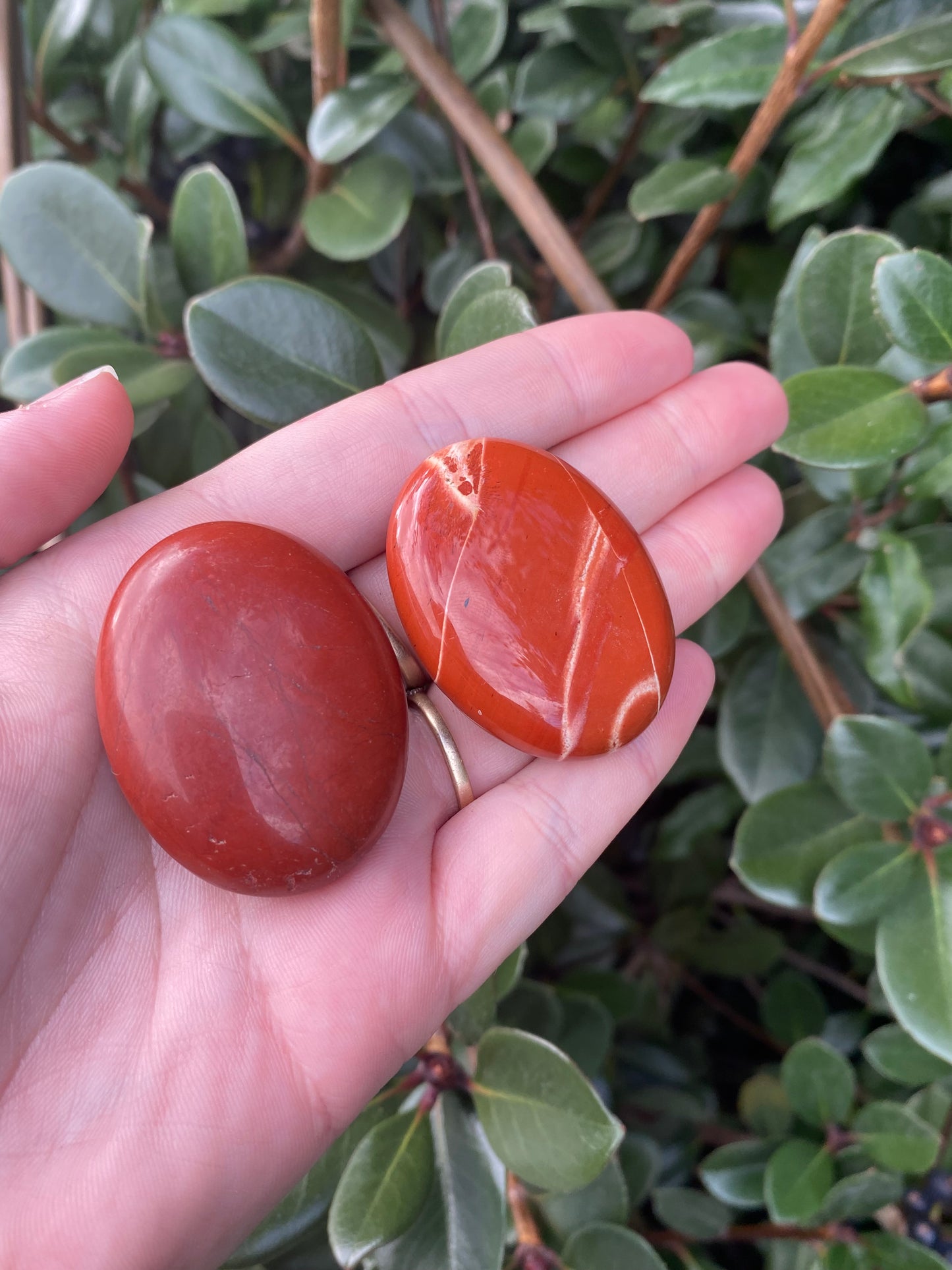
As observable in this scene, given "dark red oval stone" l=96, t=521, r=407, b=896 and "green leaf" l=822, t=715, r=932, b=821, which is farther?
"green leaf" l=822, t=715, r=932, b=821

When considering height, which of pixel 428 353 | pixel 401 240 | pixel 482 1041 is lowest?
pixel 482 1041

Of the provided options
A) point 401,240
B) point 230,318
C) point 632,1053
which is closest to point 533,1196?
point 632,1053

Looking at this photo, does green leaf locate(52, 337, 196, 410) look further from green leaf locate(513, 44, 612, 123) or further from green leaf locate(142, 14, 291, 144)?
green leaf locate(513, 44, 612, 123)

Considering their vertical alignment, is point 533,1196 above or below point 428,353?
below

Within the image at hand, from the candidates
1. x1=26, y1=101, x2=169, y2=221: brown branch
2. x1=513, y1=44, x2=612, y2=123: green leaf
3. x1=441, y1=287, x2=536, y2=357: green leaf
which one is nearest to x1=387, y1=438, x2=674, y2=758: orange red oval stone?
x1=441, y1=287, x2=536, y2=357: green leaf

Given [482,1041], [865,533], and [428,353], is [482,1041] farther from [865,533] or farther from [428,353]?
[428,353]

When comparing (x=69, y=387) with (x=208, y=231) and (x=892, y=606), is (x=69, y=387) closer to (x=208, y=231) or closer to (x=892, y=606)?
(x=208, y=231)

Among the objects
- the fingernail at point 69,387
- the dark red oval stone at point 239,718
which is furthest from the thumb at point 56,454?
the dark red oval stone at point 239,718

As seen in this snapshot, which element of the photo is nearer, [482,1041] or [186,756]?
[186,756]
